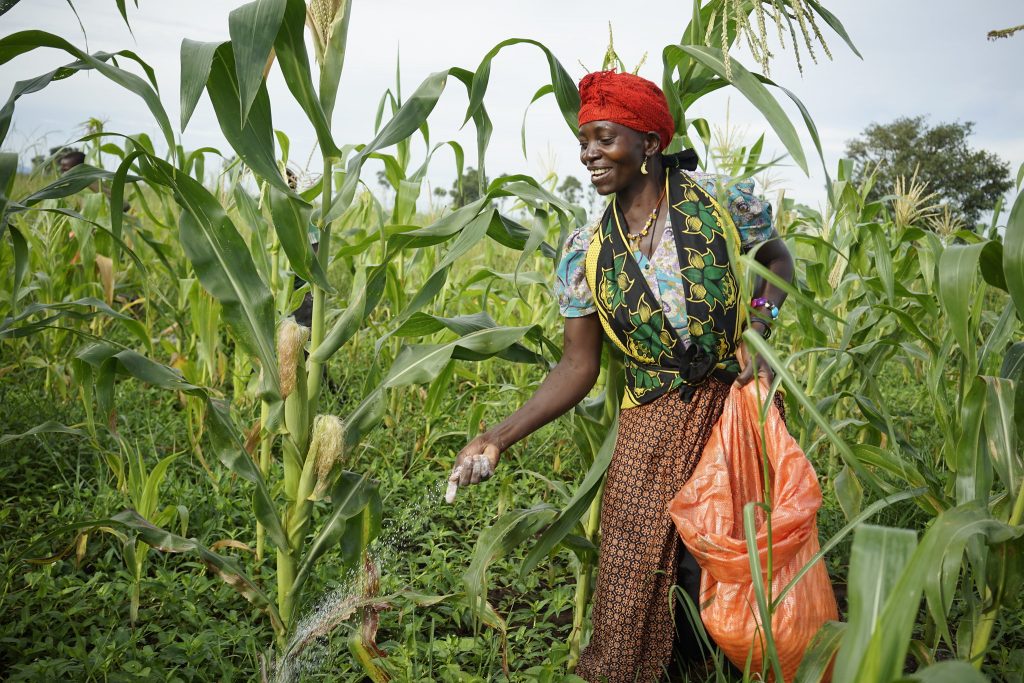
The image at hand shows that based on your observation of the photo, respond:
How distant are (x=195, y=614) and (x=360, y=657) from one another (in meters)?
0.65

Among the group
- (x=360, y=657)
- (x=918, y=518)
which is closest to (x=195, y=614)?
(x=360, y=657)

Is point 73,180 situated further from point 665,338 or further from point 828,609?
point 828,609

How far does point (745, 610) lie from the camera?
1.69m

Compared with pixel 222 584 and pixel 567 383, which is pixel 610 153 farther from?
pixel 222 584

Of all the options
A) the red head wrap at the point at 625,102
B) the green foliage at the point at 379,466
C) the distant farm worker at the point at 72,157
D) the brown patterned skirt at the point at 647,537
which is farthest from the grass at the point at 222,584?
the distant farm worker at the point at 72,157

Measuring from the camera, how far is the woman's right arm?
1.90 m

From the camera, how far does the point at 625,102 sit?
179 cm

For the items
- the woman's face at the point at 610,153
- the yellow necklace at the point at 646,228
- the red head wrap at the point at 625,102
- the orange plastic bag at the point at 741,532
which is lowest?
the orange plastic bag at the point at 741,532

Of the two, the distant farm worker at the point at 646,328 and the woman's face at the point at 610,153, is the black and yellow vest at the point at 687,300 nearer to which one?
the distant farm worker at the point at 646,328

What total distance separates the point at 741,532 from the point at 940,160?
28589 millimetres

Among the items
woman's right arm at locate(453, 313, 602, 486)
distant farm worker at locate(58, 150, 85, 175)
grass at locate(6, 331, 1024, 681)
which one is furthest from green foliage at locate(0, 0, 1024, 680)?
distant farm worker at locate(58, 150, 85, 175)

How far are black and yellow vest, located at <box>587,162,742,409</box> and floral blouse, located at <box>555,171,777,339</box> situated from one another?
22mm

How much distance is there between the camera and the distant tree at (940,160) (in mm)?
24109

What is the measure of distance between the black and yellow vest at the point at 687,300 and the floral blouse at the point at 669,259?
0.9 inches
